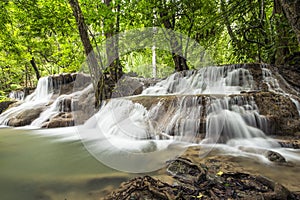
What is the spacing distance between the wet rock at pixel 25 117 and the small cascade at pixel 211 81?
17.6ft

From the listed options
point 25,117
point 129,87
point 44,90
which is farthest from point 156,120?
point 44,90

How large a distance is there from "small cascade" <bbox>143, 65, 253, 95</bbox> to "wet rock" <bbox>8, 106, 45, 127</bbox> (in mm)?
5360

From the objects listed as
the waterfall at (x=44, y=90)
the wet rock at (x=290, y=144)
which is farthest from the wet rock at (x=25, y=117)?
the wet rock at (x=290, y=144)

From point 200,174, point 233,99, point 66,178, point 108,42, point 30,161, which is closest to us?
point 200,174

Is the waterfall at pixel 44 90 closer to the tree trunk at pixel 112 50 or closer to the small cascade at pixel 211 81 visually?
the tree trunk at pixel 112 50

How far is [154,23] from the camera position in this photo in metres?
7.73

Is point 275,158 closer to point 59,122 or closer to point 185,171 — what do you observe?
point 185,171

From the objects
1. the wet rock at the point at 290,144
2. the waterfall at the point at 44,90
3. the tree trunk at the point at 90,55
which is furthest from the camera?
the waterfall at the point at 44,90

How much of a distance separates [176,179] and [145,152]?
125 cm

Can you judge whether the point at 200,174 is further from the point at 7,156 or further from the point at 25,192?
the point at 7,156

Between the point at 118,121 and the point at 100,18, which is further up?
the point at 100,18

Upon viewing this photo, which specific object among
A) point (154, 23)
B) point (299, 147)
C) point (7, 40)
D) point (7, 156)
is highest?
point (154, 23)

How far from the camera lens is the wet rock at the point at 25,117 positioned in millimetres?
7105

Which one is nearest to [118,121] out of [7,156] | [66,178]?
[7,156]
